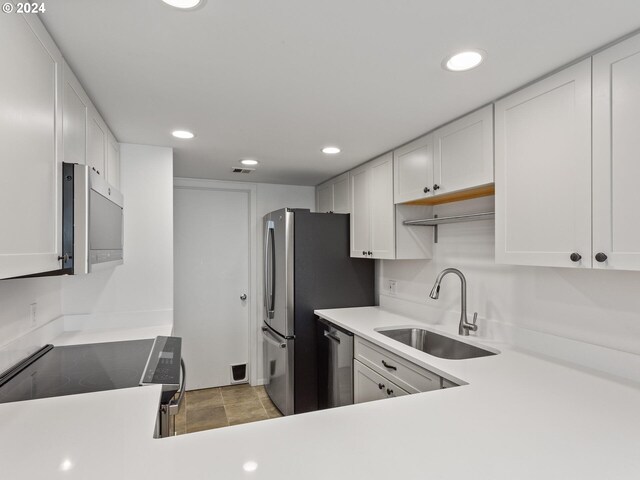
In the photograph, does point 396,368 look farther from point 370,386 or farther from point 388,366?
point 370,386

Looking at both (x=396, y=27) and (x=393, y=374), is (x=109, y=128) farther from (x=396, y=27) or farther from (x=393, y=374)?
(x=393, y=374)

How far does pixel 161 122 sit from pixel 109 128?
1.15 feet

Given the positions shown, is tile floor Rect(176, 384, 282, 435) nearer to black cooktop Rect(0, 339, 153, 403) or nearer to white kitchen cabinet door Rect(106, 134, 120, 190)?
black cooktop Rect(0, 339, 153, 403)

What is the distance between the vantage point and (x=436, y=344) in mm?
2348

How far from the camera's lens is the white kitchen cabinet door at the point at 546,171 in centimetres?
139

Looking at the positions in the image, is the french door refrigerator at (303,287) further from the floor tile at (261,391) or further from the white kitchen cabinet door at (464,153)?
the white kitchen cabinet door at (464,153)

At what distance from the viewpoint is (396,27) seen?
121 cm

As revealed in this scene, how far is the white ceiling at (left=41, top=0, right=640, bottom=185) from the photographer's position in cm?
113

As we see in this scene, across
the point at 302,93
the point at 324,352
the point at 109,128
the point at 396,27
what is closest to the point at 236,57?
the point at 302,93

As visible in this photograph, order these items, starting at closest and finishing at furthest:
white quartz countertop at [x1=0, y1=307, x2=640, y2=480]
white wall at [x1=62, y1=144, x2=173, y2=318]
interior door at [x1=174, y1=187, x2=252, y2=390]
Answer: white quartz countertop at [x1=0, y1=307, x2=640, y2=480] → white wall at [x1=62, y1=144, x2=173, y2=318] → interior door at [x1=174, y1=187, x2=252, y2=390]

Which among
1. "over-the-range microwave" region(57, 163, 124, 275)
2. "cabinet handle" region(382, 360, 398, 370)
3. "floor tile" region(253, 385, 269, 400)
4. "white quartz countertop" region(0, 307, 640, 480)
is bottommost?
"floor tile" region(253, 385, 269, 400)

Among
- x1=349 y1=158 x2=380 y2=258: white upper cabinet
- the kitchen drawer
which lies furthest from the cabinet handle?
x1=349 y1=158 x2=380 y2=258: white upper cabinet

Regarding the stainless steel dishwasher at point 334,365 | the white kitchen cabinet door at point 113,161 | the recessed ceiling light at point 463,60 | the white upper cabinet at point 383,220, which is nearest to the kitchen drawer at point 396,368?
the stainless steel dishwasher at point 334,365

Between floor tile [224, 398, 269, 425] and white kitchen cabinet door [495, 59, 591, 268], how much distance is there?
2.49 meters
